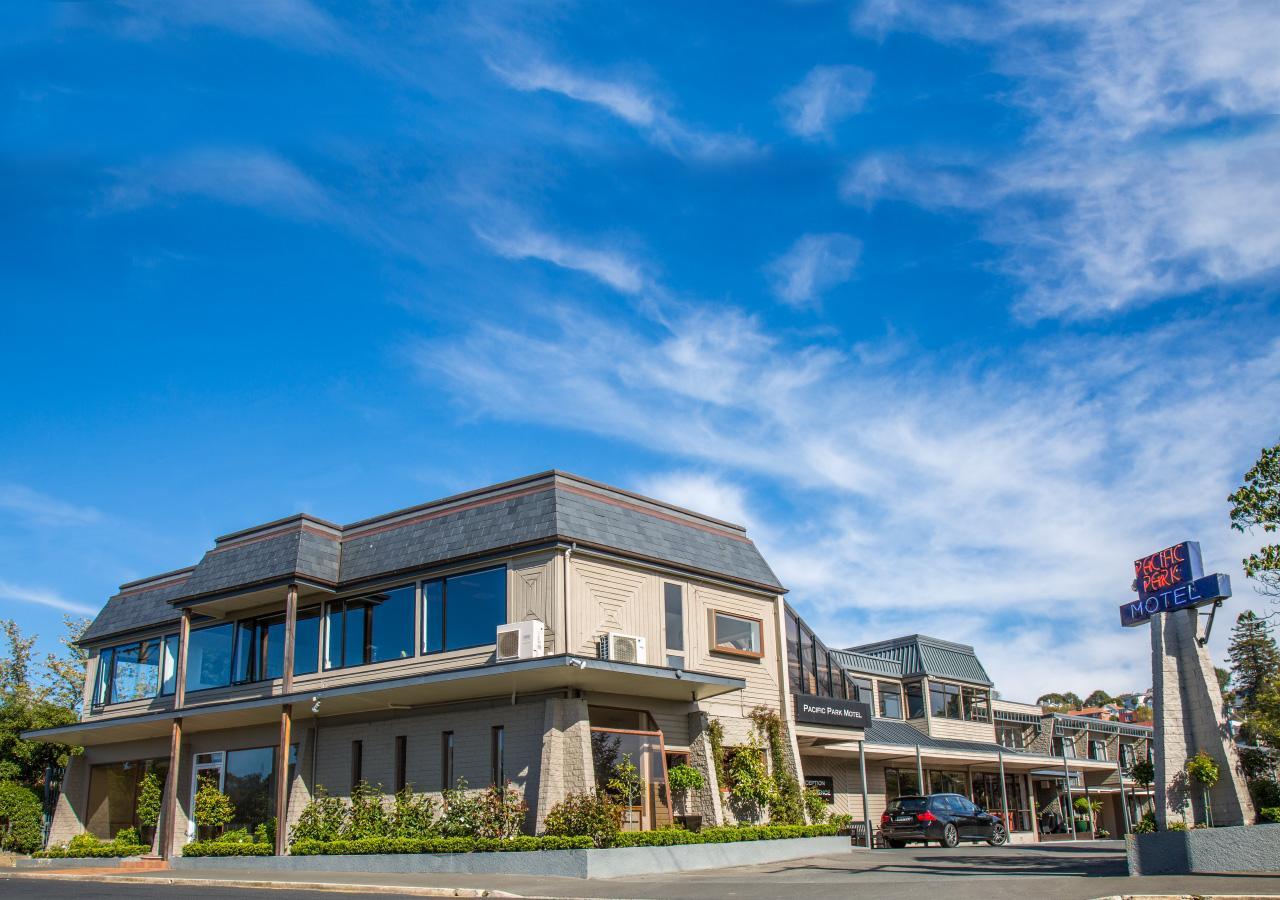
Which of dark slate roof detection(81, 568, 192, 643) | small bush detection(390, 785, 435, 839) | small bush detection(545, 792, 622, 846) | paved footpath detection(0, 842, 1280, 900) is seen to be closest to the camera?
paved footpath detection(0, 842, 1280, 900)

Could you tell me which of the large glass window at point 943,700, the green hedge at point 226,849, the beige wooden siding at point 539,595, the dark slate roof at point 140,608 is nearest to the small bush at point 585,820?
the beige wooden siding at point 539,595

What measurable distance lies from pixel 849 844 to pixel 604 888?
32.6 ft

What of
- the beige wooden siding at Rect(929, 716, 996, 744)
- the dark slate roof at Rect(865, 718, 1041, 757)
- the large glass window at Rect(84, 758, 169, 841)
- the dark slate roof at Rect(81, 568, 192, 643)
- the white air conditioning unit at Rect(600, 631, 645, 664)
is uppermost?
the dark slate roof at Rect(81, 568, 192, 643)

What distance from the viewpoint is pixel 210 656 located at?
91.6 ft

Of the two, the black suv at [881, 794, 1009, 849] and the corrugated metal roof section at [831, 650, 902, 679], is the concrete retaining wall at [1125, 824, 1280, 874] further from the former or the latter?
the corrugated metal roof section at [831, 650, 902, 679]

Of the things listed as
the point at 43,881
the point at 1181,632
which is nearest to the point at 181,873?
the point at 43,881

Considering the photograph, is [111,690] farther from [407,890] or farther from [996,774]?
[996,774]

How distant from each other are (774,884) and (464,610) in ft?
31.2

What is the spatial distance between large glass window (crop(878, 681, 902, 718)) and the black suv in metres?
11.5

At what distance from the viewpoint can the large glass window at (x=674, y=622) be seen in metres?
23.7

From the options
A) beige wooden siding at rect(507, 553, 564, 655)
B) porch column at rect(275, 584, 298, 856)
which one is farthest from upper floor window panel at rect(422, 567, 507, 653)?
porch column at rect(275, 584, 298, 856)

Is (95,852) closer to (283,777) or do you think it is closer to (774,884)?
(283,777)

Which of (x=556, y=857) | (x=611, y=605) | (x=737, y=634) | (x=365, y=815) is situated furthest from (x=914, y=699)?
(x=556, y=857)

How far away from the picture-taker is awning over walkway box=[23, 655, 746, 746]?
64.2 feet
